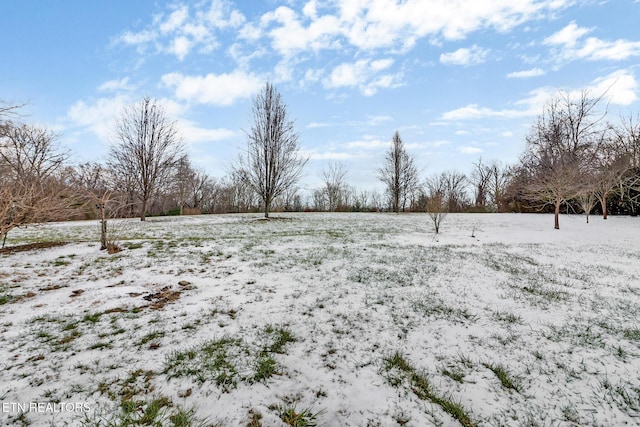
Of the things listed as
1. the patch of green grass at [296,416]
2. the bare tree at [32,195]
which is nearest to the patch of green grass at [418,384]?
the patch of green grass at [296,416]

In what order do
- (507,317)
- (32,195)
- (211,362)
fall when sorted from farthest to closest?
1. (32,195)
2. (507,317)
3. (211,362)

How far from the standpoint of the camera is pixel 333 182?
4012cm

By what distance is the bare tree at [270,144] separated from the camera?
19094 mm

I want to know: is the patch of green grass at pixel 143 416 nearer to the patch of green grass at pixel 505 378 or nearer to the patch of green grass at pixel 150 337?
the patch of green grass at pixel 150 337

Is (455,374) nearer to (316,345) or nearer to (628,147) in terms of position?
(316,345)

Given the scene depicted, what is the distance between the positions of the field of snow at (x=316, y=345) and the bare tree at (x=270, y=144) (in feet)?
45.2

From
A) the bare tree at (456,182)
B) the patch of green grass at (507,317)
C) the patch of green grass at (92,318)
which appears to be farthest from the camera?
the bare tree at (456,182)

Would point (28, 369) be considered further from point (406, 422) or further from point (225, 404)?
point (406, 422)

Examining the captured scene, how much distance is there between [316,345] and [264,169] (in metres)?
17.4

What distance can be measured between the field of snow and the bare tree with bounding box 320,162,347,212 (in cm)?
3436

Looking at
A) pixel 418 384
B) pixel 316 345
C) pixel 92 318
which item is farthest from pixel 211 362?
pixel 92 318

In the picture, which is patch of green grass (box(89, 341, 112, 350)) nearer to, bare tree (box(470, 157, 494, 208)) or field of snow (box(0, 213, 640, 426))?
field of snow (box(0, 213, 640, 426))

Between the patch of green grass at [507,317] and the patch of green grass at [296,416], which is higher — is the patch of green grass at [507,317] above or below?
above

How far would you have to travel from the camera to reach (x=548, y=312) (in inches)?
152
